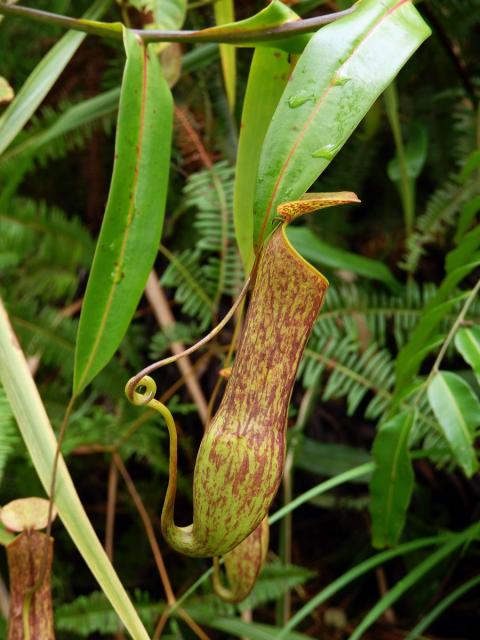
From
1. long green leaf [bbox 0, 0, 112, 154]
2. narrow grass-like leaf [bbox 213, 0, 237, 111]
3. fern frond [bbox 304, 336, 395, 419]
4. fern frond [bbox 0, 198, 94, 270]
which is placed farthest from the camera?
fern frond [bbox 0, 198, 94, 270]

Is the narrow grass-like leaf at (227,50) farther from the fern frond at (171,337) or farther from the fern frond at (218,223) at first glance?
the fern frond at (171,337)

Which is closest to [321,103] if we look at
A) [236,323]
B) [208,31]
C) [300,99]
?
[300,99]

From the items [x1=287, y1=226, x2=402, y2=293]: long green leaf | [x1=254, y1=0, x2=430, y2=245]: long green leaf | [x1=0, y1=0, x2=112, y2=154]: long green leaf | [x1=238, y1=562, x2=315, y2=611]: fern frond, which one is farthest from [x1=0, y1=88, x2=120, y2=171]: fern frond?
[x1=238, y1=562, x2=315, y2=611]: fern frond

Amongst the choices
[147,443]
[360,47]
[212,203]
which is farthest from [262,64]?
[147,443]

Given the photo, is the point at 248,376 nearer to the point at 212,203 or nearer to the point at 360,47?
the point at 360,47

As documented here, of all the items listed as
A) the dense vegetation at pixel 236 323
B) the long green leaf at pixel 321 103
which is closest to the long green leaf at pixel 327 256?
the dense vegetation at pixel 236 323

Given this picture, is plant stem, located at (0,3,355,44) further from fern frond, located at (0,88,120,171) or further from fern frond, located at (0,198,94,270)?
fern frond, located at (0,198,94,270)

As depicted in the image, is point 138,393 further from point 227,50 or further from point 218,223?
point 218,223
